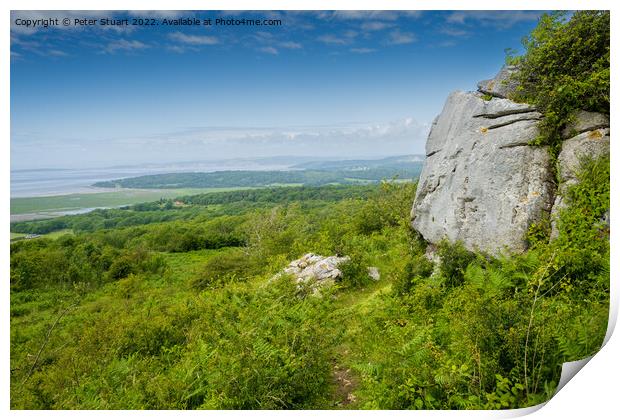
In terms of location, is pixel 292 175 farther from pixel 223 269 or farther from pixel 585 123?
pixel 585 123

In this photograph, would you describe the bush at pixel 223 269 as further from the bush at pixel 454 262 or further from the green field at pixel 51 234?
the bush at pixel 454 262

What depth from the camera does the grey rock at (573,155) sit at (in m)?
5.20

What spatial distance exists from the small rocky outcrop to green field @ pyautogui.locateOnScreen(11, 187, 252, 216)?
3.95 metres

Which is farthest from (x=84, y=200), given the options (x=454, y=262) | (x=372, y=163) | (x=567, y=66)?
(x=567, y=66)

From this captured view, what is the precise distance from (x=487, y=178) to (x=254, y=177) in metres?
4.83

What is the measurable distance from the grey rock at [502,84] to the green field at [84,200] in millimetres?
5718

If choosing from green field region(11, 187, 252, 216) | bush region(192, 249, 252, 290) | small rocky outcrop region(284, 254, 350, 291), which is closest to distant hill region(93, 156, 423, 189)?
green field region(11, 187, 252, 216)

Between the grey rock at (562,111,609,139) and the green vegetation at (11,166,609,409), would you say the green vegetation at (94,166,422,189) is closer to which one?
the green vegetation at (11,166,609,409)

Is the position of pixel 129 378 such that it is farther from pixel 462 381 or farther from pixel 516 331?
pixel 516 331

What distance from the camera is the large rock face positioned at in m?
5.38

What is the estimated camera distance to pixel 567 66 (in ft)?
18.0
